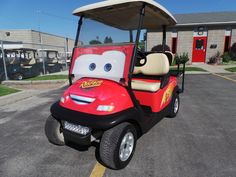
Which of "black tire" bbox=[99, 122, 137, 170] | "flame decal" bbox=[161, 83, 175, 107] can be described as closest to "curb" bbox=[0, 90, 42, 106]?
"black tire" bbox=[99, 122, 137, 170]

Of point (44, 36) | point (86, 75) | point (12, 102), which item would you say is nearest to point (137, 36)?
point (86, 75)

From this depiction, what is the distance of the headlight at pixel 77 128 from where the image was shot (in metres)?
2.22

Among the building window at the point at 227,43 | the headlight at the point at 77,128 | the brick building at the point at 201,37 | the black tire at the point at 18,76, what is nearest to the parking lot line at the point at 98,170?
the headlight at the point at 77,128

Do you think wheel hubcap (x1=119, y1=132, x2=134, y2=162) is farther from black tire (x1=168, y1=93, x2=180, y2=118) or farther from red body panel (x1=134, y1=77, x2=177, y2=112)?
black tire (x1=168, y1=93, x2=180, y2=118)

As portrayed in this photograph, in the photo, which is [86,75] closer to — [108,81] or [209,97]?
[108,81]

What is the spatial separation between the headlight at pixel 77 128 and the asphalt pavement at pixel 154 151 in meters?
0.48

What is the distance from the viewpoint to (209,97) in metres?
5.66

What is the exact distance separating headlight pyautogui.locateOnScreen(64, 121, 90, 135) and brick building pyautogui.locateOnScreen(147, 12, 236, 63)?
46.4 feet

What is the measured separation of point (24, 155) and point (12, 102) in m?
3.36

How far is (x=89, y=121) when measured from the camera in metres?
2.14

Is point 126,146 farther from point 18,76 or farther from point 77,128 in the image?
point 18,76

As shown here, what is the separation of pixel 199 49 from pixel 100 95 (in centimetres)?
1574

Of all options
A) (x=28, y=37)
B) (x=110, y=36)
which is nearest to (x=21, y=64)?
(x=110, y=36)

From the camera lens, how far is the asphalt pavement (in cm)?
227
